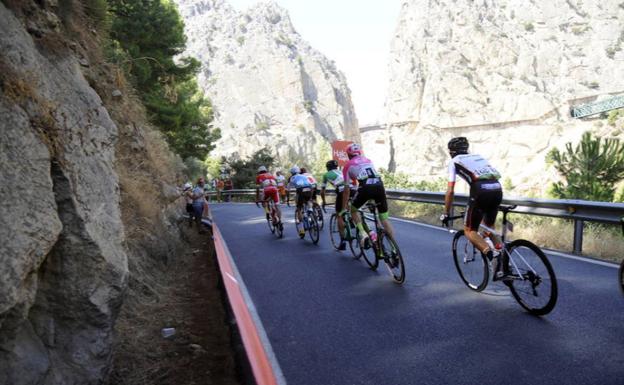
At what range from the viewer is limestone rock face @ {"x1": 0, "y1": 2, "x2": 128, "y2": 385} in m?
2.64

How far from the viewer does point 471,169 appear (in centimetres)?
531

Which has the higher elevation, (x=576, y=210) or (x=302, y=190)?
(x=302, y=190)

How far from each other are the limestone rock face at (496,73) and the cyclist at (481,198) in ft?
280

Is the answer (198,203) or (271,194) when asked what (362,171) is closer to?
(271,194)

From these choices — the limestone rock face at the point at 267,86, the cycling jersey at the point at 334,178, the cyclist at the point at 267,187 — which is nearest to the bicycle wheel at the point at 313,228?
the cycling jersey at the point at 334,178

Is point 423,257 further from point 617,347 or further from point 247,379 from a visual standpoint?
point 247,379

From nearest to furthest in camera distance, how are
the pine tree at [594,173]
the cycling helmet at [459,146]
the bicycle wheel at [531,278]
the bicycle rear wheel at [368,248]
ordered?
the bicycle wheel at [531,278], the cycling helmet at [459,146], the bicycle rear wheel at [368,248], the pine tree at [594,173]

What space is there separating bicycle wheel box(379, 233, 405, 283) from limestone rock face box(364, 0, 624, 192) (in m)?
84.6

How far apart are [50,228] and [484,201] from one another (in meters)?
4.36

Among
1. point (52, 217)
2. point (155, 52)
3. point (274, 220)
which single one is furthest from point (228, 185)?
point (52, 217)

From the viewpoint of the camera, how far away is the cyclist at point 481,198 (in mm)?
5199

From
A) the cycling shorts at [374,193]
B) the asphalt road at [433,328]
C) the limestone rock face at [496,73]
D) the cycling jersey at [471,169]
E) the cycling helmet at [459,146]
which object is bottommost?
the asphalt road at [433,328]

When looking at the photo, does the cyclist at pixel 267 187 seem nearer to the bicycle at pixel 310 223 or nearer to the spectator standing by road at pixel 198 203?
the bicycle at pixel 310 223

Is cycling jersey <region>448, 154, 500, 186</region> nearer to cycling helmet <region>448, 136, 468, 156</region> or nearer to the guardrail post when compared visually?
cycling helmet <region>448, 136, 468, 156</region>
